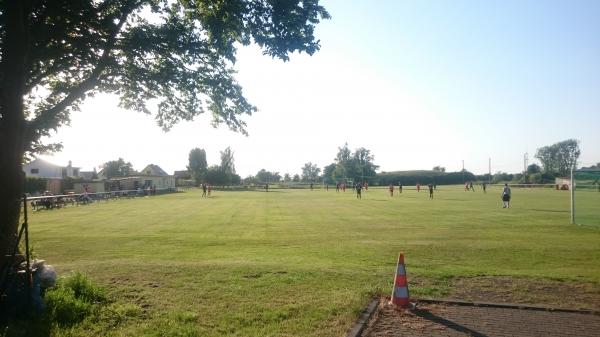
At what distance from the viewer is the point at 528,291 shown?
845cm

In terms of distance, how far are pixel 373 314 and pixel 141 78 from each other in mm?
6197

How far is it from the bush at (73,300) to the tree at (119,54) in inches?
39.5

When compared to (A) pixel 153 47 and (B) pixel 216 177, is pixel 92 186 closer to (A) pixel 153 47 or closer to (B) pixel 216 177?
(B) pixel 216 177

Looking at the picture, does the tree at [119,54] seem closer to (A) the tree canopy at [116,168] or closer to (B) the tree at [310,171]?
(A) the tree canopy at [116,168]

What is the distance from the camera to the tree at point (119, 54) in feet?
22.1

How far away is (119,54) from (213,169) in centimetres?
9770

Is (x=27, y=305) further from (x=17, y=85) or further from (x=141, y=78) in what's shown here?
(x=141, y=78)

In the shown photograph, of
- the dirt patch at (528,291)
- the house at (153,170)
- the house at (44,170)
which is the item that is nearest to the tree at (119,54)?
the dirt patch at (528,291)

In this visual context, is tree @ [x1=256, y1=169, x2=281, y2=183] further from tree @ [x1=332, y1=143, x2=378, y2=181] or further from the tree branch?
the tree branch

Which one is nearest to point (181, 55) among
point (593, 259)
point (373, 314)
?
point (373, 314)

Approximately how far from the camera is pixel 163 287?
8578 mm

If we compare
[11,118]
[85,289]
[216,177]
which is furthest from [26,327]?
[216,177]

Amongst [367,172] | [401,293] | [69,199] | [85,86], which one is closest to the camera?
[401,293]

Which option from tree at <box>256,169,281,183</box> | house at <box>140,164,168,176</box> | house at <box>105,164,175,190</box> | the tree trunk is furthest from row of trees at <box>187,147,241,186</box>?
the tree trunk
